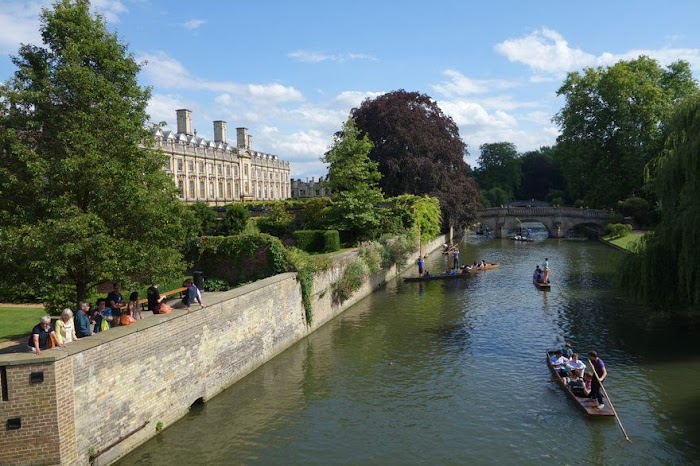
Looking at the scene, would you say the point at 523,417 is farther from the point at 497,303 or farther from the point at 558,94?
the point at 558,94

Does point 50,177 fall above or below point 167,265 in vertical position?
above

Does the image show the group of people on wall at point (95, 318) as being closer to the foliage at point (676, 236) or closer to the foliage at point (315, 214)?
the foliage at point (676, 236)

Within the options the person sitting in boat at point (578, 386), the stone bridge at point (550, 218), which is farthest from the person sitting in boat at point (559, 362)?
the stone bridge at point (550, 218)

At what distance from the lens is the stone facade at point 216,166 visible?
222ft

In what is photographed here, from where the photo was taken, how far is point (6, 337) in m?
14.4

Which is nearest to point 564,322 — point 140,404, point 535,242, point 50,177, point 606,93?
point 140,404

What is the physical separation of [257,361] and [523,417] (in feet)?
24.4

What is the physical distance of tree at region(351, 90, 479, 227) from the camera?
47094 mm

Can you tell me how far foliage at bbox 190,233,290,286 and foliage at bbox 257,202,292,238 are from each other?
11.1m

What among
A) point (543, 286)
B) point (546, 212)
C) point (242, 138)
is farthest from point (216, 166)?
point (543, 286)

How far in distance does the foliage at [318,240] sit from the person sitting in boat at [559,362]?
16867 mm

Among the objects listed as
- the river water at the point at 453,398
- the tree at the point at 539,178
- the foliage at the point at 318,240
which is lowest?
the river water at the point at 453,398

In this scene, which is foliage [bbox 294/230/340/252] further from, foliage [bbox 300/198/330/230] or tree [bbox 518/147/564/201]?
tree [bbox 518/147/564/201]

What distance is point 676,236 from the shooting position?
17734 millimetres
